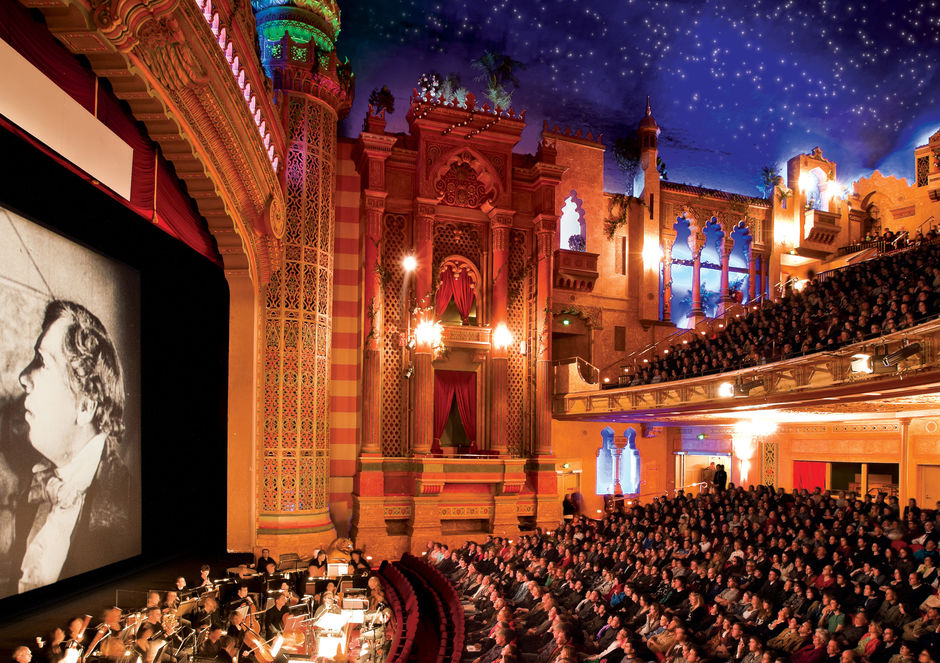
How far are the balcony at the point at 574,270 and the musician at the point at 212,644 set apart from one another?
46.8 ft

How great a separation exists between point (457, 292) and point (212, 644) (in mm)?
11863

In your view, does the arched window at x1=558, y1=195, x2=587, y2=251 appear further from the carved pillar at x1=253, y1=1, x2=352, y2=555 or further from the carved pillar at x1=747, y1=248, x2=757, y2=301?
the carved pillar at x1=253, y1=1, x2=352, y2=555

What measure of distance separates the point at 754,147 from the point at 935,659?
81.5ft

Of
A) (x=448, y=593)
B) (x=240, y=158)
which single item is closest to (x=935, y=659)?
(x=448, y=593)

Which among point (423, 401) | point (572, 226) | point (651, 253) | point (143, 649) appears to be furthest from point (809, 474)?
point (143, 649)

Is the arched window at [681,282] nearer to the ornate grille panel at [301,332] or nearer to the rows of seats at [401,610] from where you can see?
the ornate grille panel at [301,332]

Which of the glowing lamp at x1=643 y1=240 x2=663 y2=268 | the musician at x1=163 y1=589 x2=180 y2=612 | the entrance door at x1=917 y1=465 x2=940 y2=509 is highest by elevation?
the glowing lamp at x1=643 y1=240 x2=663 y2=268

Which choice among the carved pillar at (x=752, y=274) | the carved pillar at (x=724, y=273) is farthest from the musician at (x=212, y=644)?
the carved pillar at (x=752, y=274)

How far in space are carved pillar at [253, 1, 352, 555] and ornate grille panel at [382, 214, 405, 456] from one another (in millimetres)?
2024

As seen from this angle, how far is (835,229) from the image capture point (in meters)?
23.1

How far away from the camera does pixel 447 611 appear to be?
10070 mm

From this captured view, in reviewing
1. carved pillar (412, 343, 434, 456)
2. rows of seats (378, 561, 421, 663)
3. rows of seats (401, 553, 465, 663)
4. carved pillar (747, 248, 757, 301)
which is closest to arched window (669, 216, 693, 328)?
carved pillar (747, 248, 757, 301)

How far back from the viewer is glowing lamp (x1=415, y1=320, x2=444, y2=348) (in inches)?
679

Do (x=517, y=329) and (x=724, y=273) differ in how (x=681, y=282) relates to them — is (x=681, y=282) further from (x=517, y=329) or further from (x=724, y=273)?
(x=517, y=329)
